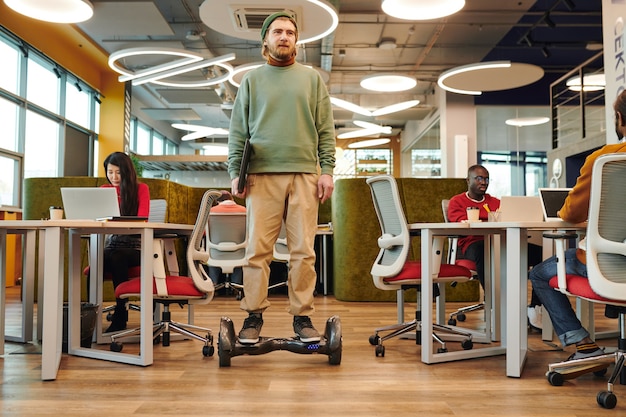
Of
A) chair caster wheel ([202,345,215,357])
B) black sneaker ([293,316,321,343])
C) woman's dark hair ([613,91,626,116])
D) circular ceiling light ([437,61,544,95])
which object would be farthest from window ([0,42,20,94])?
woman's dark hair ([613,91,626,116])

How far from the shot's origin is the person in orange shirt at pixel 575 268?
2.41 m

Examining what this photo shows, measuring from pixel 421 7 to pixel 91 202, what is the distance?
170 inches

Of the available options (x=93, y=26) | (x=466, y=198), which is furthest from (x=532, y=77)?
(x=93, y=26)

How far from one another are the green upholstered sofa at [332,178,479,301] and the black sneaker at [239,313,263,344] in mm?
2866

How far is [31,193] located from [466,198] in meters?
4.02

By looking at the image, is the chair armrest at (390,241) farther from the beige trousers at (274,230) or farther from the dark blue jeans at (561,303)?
the dark blue jeans at (561,303)

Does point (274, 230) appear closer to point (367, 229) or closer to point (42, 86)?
point (367, 229)

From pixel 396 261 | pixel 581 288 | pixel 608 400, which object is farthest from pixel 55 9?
pixel 608 400

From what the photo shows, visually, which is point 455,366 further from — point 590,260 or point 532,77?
point 532,77

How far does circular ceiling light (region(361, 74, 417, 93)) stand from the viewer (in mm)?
9172

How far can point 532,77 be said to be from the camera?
349 inches

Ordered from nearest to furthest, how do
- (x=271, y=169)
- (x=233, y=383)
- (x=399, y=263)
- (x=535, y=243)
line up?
1. (x=233, y=383)
2. (x=271, y=169)
3. (x=399, y=263)
4. (x=535, y=243)

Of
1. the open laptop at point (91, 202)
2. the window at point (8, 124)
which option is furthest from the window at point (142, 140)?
the open laptop at point (91, 202)

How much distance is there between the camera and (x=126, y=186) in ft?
12.2
